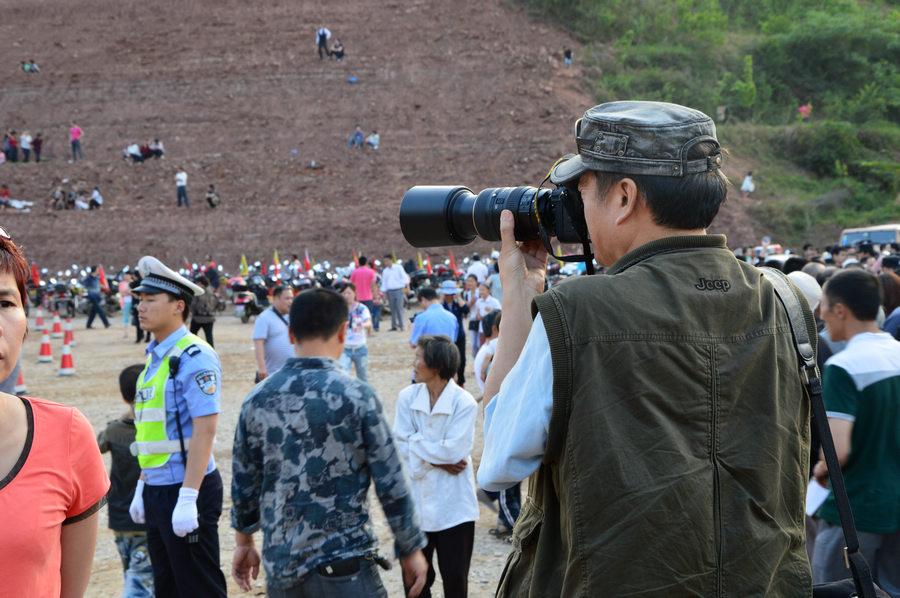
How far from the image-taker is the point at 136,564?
4781 millimetres

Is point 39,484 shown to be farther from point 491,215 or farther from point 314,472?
point 314,472

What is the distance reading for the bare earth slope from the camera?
121ft

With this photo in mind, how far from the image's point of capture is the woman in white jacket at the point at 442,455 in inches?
185

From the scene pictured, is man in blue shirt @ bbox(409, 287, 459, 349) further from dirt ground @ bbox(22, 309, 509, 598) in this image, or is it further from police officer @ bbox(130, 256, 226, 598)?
police officer @ bbox(130, 256, 226, 598)

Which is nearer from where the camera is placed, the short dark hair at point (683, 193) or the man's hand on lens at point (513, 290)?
the short dark hair at point (683, 193)

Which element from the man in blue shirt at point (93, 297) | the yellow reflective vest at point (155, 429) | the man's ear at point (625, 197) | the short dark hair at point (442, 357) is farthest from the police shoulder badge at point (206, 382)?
the man in blue shirt at point (93, 297)

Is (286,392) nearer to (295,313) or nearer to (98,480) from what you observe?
(295,313)

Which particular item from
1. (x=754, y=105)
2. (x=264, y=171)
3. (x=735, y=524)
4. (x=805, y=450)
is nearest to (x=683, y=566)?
(x=735, y=524)

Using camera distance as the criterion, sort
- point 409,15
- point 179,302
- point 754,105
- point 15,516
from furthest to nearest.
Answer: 1. point 409,15
2. point 754,105
3. point 179,302
4. point 15,516

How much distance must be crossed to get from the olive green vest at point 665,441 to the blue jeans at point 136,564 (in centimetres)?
360

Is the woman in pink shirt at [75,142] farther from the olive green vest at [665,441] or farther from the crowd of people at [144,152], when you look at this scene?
the olive green vest at [665,441]

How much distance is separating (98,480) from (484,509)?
5.42m

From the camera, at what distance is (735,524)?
1.73 meters

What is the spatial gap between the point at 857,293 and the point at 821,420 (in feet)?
7.66
